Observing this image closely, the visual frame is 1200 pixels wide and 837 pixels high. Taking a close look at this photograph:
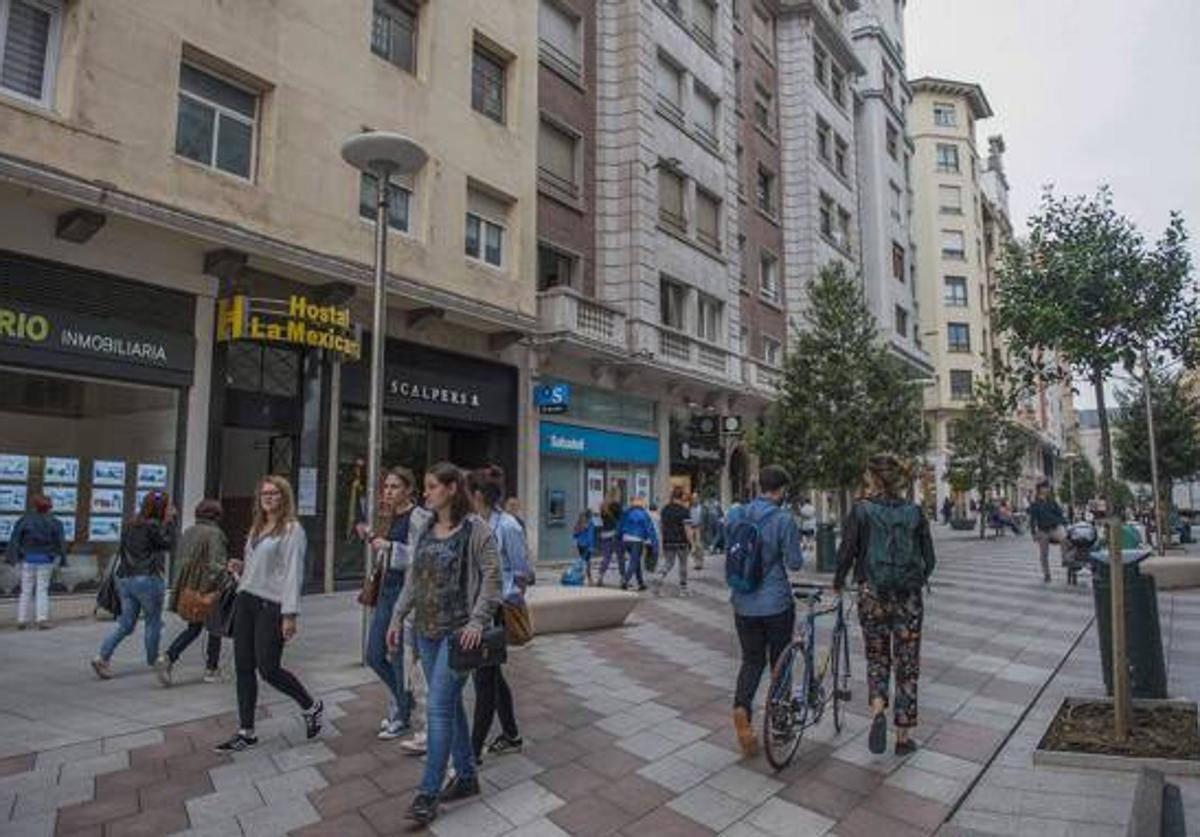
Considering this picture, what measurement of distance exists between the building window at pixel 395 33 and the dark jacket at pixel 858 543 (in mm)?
13742

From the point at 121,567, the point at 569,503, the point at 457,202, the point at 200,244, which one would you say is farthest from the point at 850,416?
the point at 121,567

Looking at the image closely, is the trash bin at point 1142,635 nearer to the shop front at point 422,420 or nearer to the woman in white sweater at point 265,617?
the woman in white sweater at point 265,617

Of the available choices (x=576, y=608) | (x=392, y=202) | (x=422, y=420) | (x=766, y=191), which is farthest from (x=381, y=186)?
(x=766, y=191)

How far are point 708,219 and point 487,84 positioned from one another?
385 inches

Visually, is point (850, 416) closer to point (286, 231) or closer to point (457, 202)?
point (457, 202)

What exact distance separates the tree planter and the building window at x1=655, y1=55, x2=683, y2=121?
2128cm

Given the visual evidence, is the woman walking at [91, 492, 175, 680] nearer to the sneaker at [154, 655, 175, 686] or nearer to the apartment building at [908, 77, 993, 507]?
the sneaker at [154, 655, 175, 686]

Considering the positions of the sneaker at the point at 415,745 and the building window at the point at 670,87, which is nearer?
the sneaker at the point at 415,745

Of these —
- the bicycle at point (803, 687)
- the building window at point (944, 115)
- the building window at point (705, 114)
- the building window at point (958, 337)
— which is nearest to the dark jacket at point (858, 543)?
the bicycle at point (803, 687)

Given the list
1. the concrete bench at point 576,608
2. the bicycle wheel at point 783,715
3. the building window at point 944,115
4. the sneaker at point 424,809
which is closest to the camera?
the sneaker at point 424,809

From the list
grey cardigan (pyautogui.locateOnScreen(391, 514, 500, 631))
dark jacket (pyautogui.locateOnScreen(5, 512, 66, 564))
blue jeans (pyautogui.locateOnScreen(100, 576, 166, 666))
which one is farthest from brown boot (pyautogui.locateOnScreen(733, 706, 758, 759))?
dark jacket (pyautogui.locateOnScreen(5, 512, 66, 564))

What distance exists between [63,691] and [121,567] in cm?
122

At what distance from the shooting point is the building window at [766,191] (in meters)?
30.8

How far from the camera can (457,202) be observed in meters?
17.3
